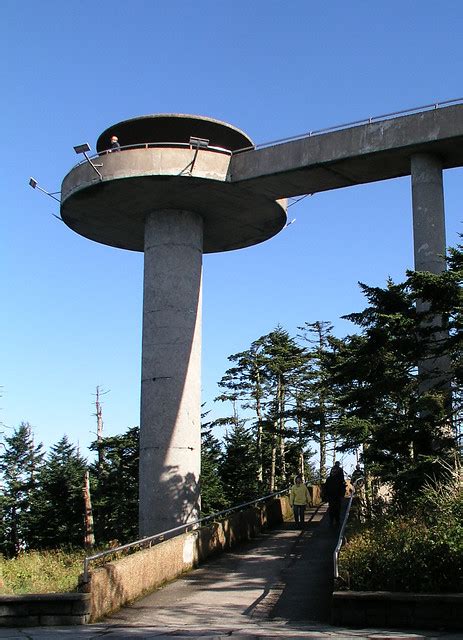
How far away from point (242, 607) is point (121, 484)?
33.9m

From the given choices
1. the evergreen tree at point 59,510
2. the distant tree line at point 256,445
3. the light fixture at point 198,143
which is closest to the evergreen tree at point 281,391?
the distant tree line at point 256,445

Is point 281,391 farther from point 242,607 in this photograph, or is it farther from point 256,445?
point 242,607

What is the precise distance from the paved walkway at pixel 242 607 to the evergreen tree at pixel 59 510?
33.9 metres

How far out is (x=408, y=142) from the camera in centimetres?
1795

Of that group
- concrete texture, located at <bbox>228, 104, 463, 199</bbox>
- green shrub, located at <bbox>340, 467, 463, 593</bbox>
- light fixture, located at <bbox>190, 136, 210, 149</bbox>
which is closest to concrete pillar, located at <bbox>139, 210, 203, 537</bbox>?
light fixture, located at <bbox>190, 136, 210, 149</bbox>

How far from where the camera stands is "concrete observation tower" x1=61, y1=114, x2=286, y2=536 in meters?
19.8

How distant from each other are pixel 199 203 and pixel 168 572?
11.0 metres

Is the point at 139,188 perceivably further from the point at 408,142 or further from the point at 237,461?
the point at 237,461

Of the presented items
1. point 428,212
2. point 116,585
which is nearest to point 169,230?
point 428,212

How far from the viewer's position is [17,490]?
6162 cm

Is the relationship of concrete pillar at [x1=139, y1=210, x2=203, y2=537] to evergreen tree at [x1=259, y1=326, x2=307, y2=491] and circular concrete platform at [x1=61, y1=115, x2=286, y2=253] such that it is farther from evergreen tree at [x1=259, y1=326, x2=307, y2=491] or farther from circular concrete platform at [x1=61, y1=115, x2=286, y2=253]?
evergreen tree at [x1=259, y1=326, x2=307, y2=491]

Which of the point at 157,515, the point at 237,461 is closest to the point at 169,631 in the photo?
the point at 157,515

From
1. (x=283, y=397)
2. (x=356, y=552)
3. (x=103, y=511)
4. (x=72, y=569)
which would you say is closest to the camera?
(x=356, y=552)

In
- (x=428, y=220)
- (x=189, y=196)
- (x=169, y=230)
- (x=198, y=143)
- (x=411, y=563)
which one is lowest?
(x=411, y=563)
